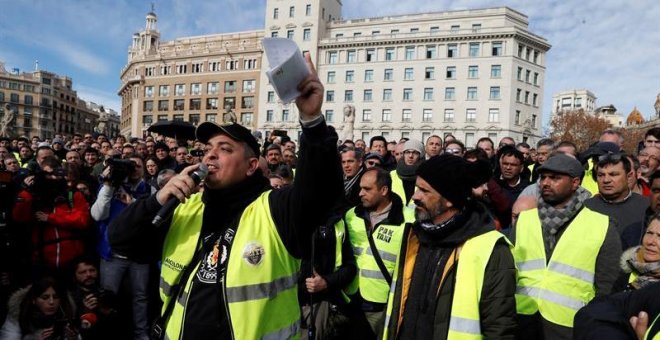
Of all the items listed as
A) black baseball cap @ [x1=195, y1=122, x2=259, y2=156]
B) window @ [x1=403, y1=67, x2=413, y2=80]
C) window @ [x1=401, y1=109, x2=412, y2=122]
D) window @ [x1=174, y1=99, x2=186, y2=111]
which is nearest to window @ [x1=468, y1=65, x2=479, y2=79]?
window @ [x1=403, y1=67, x2=413, y2=80]

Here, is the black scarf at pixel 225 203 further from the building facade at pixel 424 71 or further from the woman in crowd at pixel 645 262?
the building facade at pixel 424 71

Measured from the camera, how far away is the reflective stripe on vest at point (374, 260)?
420cm

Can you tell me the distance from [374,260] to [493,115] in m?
54.4

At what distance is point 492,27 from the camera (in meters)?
57.5

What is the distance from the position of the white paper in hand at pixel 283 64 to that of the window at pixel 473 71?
58.5 meters

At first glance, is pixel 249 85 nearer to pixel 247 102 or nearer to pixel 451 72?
pixel 247 102

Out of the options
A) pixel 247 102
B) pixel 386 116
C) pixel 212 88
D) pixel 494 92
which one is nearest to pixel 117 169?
pixel 494 92

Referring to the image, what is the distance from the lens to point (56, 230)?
535cm

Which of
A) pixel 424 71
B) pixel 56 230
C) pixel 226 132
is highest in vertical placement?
pixel 424 71

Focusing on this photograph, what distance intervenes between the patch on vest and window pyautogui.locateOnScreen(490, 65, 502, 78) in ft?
190

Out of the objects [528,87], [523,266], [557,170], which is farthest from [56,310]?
[528,87]

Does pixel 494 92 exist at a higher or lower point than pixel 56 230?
higher

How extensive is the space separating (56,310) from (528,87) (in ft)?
198

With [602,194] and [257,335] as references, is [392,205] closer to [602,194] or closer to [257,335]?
[602,194]
